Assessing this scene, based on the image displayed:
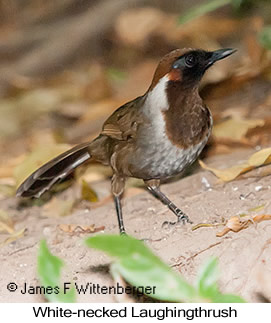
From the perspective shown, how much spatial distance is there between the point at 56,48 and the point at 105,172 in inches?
114

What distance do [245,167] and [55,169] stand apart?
117 centimetres

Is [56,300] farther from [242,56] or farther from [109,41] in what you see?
[109,41]

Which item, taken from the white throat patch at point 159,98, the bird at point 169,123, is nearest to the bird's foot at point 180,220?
the bird at point 169,123

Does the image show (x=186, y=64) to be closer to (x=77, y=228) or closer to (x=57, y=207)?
(x=77, y=228)

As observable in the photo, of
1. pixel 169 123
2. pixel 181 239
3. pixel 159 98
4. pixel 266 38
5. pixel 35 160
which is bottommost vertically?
pixel 181 239

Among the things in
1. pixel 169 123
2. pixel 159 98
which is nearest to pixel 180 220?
pixel 169 123

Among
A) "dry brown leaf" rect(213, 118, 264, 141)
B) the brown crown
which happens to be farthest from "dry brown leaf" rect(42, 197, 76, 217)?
the brown crown

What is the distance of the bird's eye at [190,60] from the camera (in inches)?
153

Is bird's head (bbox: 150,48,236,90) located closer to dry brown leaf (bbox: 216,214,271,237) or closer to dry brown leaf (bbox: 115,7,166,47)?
dry brown leaf (bbox: 216,214,271,237)

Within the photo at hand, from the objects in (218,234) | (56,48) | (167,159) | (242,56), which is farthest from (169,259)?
(56,48)

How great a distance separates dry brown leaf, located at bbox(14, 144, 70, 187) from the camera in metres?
4.93

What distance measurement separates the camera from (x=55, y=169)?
179 inches

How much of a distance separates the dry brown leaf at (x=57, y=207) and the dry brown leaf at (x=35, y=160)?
25cm

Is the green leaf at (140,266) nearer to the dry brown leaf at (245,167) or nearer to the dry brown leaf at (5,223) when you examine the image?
the dry brown leaf at (245,167)
